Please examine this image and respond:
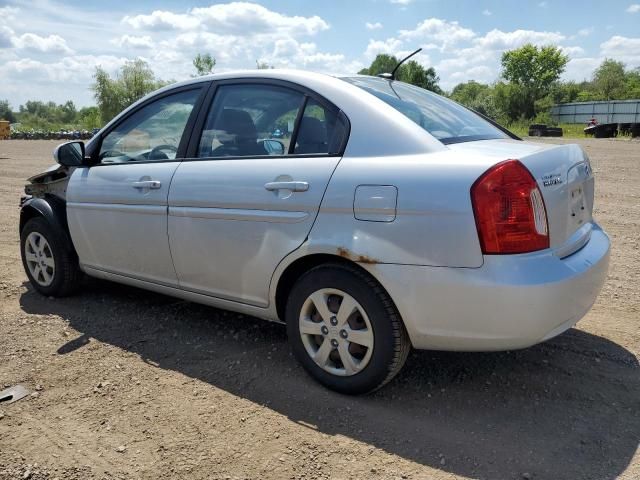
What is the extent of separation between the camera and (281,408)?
2977 mm

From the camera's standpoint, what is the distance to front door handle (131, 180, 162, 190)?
366cm

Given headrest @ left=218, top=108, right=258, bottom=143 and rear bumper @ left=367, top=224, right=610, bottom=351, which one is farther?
headrest @ left=218, top=108, right=258, bottom=143

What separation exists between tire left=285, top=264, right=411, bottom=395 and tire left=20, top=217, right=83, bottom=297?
2.34 m

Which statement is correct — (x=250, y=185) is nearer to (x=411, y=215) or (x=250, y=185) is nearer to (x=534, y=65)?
(x=411, y=215)

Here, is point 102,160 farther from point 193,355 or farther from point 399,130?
point 399,130

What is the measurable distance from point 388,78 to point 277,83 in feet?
2.87

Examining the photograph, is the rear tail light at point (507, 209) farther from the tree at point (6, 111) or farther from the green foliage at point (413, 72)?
the tree at point (6, 111)

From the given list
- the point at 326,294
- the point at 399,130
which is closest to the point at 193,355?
the point at 326,294

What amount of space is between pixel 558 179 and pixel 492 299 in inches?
27.6

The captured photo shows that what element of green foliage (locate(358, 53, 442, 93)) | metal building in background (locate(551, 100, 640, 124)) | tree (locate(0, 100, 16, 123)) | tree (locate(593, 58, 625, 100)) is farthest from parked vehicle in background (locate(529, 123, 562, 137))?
tree (locate(0, 100, 16, 123))

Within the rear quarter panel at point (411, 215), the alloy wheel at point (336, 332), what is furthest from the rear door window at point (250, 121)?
the alloy wheel at point (336, 332)

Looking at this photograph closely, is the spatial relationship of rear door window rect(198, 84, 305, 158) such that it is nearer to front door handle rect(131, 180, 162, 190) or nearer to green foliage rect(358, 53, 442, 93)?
front door handle rect(131, 180, 162, 190)

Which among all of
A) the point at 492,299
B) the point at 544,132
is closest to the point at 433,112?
the point at 492,299

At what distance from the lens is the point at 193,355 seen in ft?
12.0
